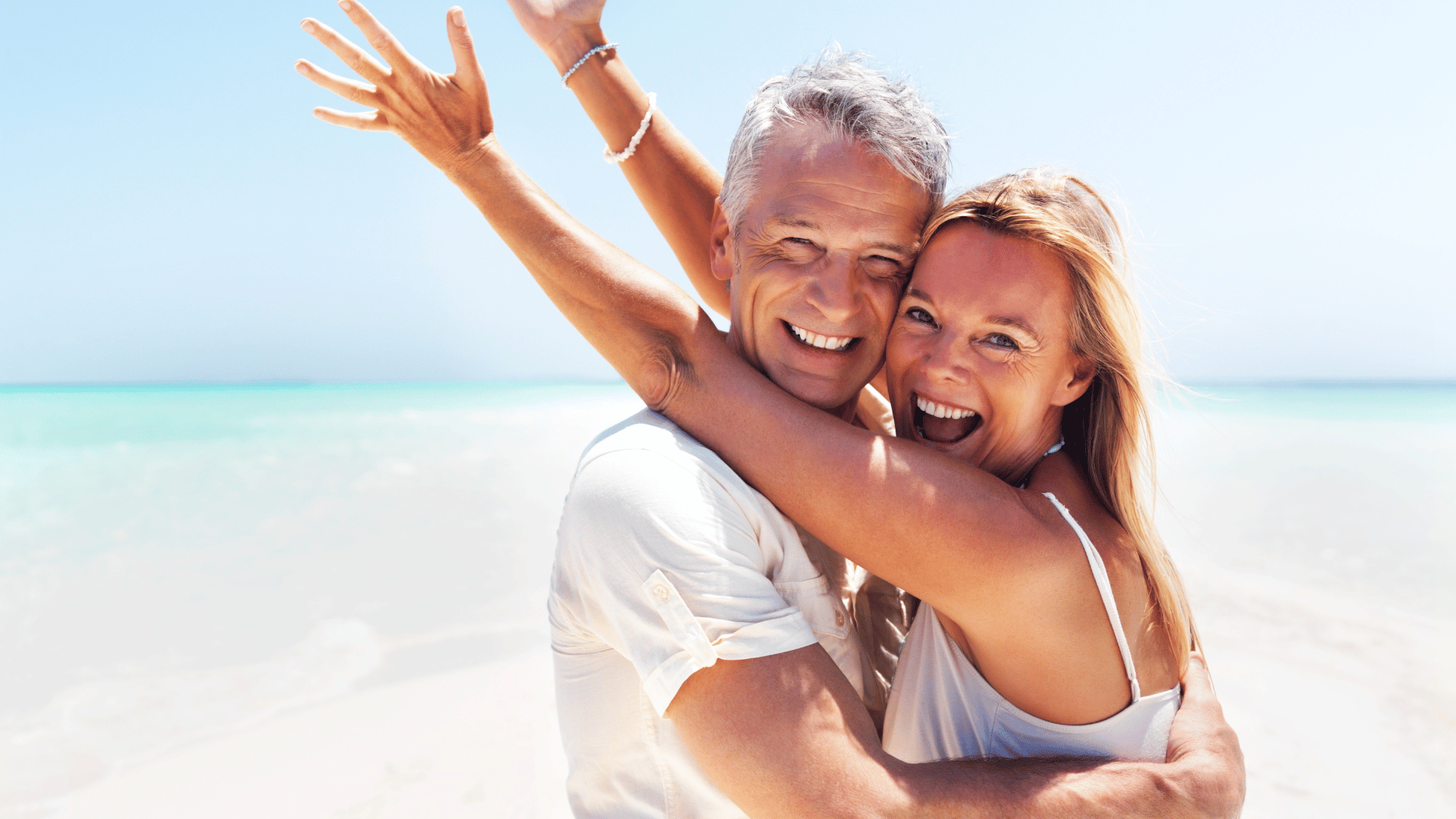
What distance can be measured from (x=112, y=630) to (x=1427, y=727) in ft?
36.6

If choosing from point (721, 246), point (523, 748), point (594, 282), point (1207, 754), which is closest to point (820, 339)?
point (721, 246)

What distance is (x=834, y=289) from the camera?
2322mm

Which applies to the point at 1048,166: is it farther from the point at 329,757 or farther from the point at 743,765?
the point at 329,757

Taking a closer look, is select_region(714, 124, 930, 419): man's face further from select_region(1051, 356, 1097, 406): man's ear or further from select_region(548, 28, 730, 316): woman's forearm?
select_region(548, 28, 730, 316): woman's forearm

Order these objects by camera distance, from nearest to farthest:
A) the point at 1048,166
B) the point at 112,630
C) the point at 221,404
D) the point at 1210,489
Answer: the point at 1048,166 → the point at 112,630 → the point at 1210,489 → the point at 221,404

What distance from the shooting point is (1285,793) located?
5.03 metres

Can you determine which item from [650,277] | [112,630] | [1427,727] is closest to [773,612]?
[650,277]

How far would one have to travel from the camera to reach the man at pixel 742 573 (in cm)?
156

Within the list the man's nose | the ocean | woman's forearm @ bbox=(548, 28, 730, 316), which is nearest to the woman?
the man's nose

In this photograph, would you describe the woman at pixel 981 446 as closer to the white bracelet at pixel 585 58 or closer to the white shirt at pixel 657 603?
the white shirt at pixel 657 603

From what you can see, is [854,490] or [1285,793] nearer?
[854,490]

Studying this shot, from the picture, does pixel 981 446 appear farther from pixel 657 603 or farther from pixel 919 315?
pixel 657 603

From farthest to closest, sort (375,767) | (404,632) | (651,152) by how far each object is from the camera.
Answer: (404,632) → (375,767) → (651,152)

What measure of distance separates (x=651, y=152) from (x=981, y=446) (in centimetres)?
176
